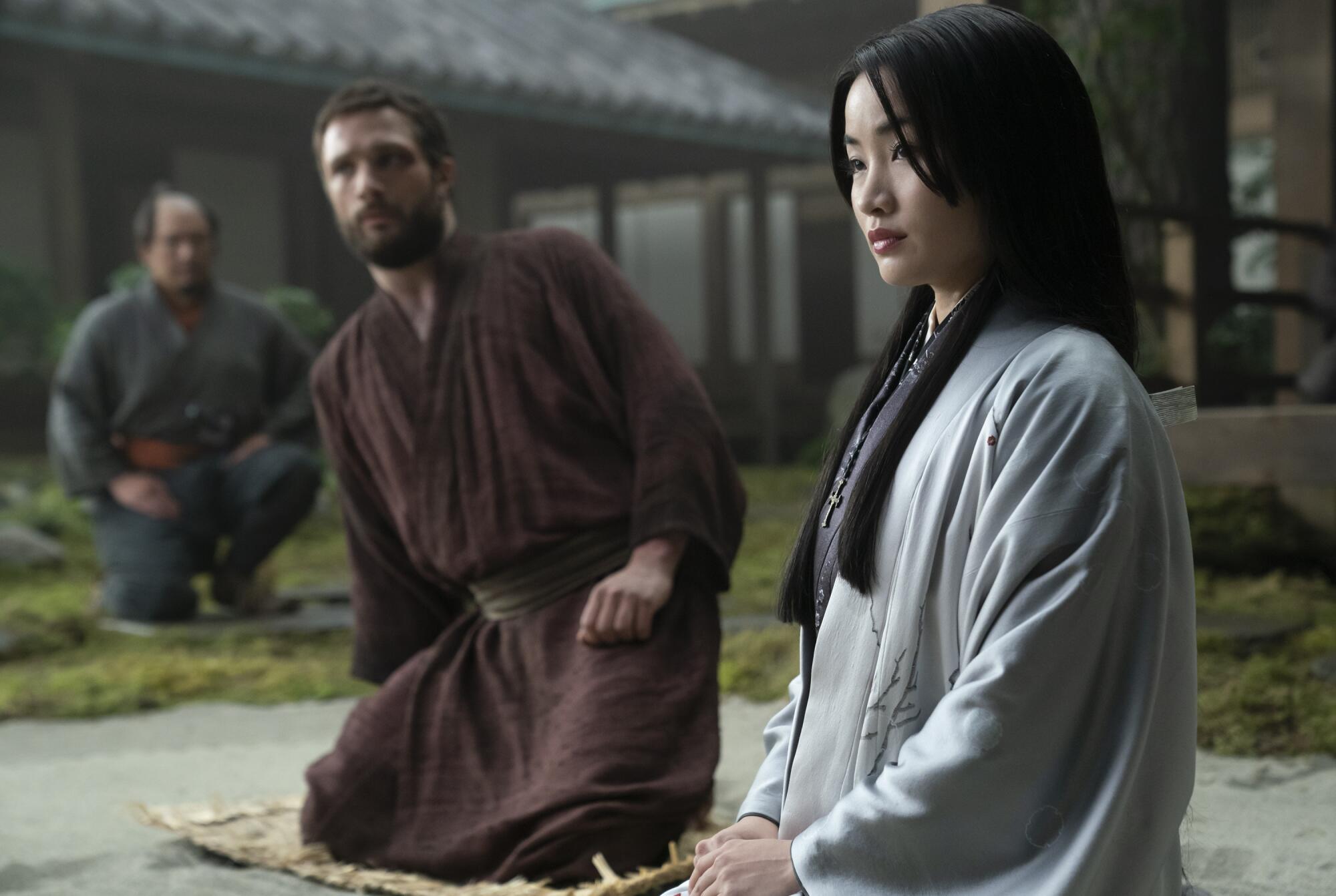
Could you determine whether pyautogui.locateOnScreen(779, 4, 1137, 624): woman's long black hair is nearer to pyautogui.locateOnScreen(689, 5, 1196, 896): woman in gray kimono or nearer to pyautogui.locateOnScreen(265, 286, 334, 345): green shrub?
pyautogui.locateOnScreen(689, 5, 1196, 896): woman in gray kimono

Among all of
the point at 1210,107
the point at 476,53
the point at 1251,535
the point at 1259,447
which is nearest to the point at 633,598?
the point at 1259,447

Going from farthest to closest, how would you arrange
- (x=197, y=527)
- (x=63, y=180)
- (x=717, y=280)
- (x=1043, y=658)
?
(x=717, y=280) → (x=63, y=180) → (x=197, y=527) → (x=1043, y=658)

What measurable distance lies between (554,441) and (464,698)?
0.55 m

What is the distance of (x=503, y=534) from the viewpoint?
2811 millimetres

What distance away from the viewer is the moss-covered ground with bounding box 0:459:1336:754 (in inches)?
131

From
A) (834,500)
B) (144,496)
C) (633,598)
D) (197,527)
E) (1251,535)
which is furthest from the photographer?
(197,527)

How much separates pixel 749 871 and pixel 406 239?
6.25ft

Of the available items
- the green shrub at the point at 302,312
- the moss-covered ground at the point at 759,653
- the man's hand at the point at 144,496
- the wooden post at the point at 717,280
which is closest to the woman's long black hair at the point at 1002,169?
the moss-covered ground at the point at 759,653

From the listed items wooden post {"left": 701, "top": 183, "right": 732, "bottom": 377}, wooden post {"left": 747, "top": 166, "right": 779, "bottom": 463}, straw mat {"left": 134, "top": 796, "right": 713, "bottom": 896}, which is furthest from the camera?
wooden post {"left": 701, "top": 183, "right": 732, "bottom": 377}

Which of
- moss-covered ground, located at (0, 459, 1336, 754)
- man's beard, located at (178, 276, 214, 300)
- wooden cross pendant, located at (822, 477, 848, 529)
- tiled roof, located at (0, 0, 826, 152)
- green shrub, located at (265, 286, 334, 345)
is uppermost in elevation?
tiled roof, located at (0, 0, 826, 152)

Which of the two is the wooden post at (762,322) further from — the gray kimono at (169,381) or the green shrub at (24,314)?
the gray kimono at (169,381)

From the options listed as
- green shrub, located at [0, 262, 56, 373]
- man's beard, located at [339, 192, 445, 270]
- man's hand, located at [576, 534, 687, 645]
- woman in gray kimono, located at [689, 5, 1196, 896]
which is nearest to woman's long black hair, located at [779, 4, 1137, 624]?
woman in gray kimono, located at [689, 5, 1196, 896]

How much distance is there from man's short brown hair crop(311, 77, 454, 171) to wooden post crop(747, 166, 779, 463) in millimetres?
8358

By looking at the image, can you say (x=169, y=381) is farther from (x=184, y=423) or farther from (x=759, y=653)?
(x=759, y=653)
